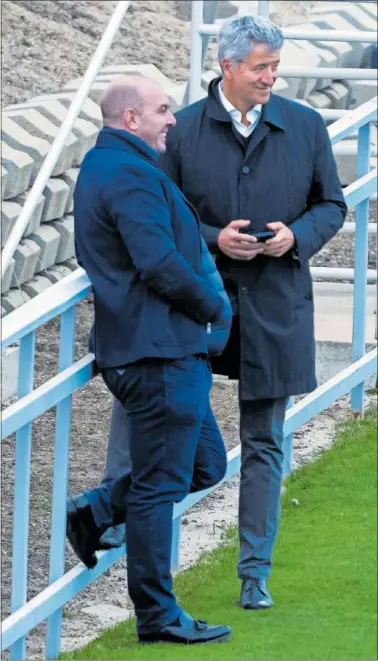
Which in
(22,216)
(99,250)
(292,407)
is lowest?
(292,407)

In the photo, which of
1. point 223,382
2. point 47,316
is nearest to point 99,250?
point 47,316

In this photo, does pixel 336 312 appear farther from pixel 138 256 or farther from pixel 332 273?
pixel 138 256

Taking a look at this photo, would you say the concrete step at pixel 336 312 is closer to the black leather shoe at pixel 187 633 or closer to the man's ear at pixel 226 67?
the man's ear at pixel 226 67

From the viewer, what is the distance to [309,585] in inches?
185

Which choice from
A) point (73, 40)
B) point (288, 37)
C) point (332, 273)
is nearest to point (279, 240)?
point (288, 37)

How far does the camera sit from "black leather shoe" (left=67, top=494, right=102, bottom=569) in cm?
447

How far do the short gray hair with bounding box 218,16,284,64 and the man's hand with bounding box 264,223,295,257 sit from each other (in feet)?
1.48

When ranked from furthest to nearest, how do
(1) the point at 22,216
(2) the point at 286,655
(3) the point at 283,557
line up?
(1) the point at 22,216
(3) the point at 283,557
(2) the point at 286,655

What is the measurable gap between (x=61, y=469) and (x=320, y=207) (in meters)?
1.03

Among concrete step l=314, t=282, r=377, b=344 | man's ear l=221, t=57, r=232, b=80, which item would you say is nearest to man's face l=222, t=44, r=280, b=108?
man's ear l=221, t=57, r=232, b=80

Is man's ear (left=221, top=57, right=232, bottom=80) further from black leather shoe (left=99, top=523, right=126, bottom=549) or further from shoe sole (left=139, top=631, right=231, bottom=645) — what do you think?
shoe sole (left=139, top=631, right=231, bottom=645)

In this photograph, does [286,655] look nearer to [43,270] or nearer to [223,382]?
[223,382]

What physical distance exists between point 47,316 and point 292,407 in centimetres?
179

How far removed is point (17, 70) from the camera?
1120 cm
